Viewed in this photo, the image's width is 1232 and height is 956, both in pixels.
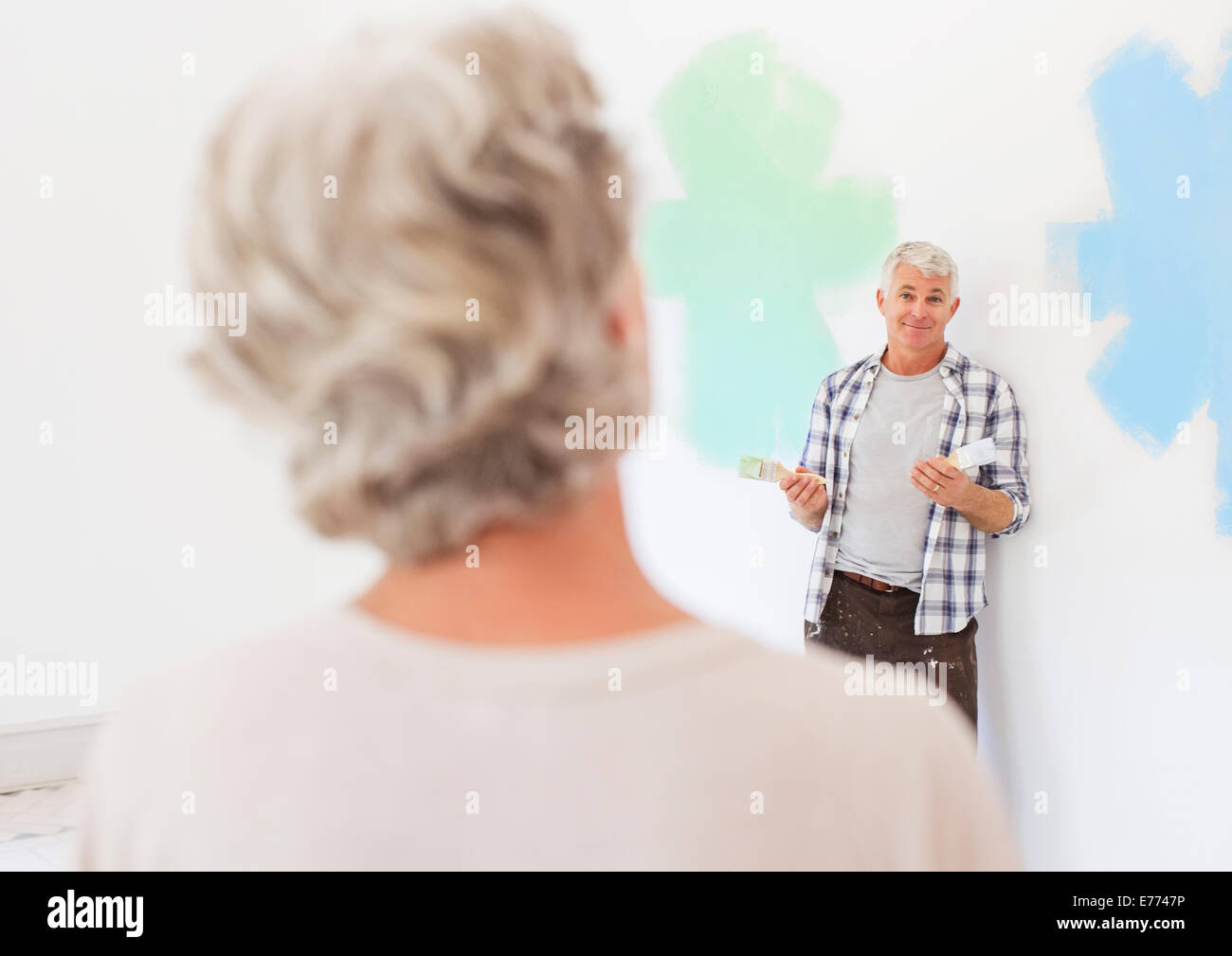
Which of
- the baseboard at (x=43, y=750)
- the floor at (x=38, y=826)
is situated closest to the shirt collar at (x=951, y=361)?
the floor at (x=38, y=826)

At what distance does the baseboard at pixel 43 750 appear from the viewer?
3.41 meters

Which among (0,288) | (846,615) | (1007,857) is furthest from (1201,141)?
(0,288)

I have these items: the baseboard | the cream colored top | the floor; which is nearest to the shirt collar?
the cream colored top

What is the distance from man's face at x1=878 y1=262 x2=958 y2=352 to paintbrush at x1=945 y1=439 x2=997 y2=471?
26cm

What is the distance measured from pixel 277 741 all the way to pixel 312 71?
14.2 inches

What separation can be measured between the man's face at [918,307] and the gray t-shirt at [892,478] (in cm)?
8

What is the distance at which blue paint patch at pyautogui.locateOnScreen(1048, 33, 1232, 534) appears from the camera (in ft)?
6.11

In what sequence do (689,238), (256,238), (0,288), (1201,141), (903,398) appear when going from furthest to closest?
(0,288), (689,238), (903,398), (1201,141), (256,238)

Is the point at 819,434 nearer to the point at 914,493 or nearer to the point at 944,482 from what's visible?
the point at 914,493

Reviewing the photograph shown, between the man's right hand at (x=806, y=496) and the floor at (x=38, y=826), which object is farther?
the floor at (x=38, y=826)

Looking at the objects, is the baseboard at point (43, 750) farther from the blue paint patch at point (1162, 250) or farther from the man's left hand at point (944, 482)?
the blue paint patch at point (1162, 250)

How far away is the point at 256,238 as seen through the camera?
0.54 meters

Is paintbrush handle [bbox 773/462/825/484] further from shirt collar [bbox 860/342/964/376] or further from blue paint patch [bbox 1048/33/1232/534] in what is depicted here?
blue paint patch [bbox 1048/33/1232/534]

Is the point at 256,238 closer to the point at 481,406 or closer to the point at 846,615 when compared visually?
the point at 481,406
